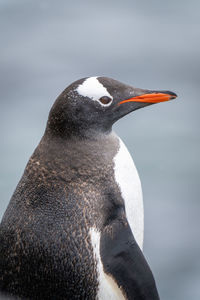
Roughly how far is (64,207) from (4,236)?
17 centimetres

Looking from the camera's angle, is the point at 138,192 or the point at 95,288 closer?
the point at 95,288

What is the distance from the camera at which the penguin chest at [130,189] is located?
177 cm

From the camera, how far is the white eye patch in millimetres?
1733

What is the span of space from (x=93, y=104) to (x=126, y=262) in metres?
0.41

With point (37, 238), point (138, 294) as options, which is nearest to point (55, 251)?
point (37, 238)

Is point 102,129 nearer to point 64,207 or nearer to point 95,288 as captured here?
point 64,207

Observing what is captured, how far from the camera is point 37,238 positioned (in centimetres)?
167

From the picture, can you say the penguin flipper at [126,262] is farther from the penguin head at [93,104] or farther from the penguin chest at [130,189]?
the penguin head at [93,104]

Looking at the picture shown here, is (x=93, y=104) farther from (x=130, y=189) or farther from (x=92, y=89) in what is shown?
(x=130, y=189)

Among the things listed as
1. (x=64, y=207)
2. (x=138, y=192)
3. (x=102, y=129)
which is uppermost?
(x=102, y=129)

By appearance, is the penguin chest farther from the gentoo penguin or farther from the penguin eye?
the penguin eye

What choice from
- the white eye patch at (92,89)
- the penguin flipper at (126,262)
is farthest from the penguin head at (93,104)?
the penguin flipper at (126,262)

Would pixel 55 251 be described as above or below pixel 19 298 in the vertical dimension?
above

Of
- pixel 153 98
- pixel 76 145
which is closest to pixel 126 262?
pixel 76 145
